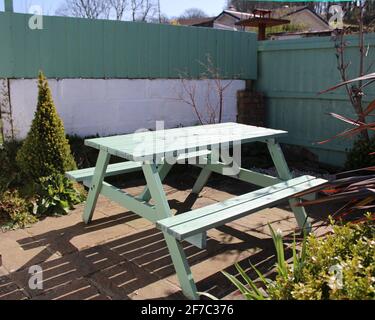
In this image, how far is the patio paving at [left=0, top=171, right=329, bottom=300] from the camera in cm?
263

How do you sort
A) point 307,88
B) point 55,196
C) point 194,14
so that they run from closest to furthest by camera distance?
point 55,196, point 307,88, point 194,14

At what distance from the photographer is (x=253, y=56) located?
21.9ft

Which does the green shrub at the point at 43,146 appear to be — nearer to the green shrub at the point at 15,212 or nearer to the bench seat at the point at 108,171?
the green shrub at the point at 15,212

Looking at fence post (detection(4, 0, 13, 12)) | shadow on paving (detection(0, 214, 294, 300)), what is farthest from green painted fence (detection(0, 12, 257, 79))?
shadow on paving (detection(0, 214, 294, 300))

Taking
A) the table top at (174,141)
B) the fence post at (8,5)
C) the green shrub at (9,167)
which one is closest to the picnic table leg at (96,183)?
the table top at (174,141)

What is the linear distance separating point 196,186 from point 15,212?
6.05 feet

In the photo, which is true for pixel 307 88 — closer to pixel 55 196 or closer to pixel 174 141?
pixel 174 141

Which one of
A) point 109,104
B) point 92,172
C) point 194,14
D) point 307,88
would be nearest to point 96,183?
point 92,172

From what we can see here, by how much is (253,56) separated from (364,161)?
2904mm

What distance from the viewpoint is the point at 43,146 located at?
4.07m

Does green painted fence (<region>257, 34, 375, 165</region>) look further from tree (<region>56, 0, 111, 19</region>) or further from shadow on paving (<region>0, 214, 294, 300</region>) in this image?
tree (<region>56, 0, 111, 19</region>)

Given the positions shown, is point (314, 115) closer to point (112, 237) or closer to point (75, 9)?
point (112, 237)

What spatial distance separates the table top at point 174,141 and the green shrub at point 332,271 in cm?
129
